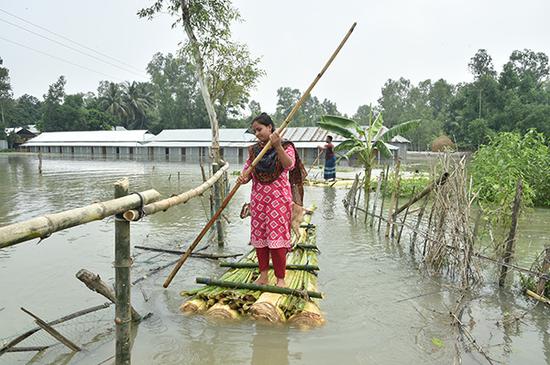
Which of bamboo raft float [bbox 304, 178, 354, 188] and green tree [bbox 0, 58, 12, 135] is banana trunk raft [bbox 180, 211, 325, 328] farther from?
green tree [bbox 0, 58, 12, 135]

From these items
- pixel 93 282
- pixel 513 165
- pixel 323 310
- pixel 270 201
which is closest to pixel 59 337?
pixel 93 282

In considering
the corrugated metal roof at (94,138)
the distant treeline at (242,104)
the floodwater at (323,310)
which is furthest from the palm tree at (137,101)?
the floodwater at (323,310)

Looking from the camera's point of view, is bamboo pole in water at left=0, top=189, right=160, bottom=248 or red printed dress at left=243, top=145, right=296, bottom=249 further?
red printed dress at left=243, top=145, right=296, bottom=249

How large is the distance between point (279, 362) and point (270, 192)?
1.46 meters

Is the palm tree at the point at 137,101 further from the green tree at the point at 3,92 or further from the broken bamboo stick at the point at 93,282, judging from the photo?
the broken bamboo stick at the point at 93,282

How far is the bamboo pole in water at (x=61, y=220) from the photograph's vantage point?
187 cm

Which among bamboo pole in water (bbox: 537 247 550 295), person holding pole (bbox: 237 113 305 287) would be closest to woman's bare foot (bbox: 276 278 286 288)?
person holding pole (bbox: 237 113 305 287)

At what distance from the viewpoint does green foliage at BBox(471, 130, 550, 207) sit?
8.93 m

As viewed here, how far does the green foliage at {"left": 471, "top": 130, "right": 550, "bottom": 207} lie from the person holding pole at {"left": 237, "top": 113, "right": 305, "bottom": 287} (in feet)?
21.3

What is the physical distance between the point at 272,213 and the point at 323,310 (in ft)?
3.75

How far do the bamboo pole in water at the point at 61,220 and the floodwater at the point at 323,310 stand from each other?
1.30 meters

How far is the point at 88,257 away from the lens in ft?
20.2

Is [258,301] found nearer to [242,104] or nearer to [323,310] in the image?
[323,310]

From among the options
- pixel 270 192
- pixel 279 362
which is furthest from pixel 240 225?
pixel 279 362
